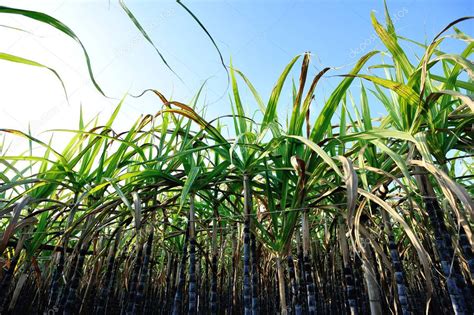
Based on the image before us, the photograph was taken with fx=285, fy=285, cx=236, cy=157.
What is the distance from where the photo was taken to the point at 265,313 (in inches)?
127

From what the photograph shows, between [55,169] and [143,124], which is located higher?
[143,124]

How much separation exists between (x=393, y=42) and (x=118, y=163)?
1.39 meters

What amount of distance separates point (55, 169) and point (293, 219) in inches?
46.2

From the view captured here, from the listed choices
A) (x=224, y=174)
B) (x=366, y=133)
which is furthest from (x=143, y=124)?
(x=366, y=133)

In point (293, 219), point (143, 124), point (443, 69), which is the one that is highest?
point (443, 69)

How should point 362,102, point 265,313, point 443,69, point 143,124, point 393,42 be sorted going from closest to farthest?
point 393,42 → point 443,69 → point 362,102 → point 143,124 → point 265,313

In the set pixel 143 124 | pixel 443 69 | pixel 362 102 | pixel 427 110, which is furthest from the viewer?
pixel 143 124

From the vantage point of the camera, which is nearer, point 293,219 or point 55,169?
point 293,219

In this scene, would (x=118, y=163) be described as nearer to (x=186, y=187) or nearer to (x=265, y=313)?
(x=186, y=187)

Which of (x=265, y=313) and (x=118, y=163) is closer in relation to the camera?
(x=118, y=163)

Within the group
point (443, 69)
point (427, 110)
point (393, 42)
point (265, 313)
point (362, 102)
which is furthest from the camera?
point (265, 313)

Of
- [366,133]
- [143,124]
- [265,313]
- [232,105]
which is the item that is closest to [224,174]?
[232,105]

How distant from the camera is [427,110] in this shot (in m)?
1.04

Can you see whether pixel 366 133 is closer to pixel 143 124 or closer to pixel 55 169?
pixel 143 124
